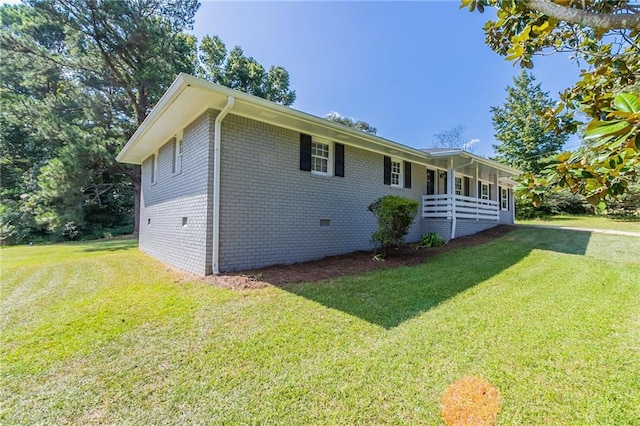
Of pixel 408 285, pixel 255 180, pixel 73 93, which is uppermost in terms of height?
pixel 73 93

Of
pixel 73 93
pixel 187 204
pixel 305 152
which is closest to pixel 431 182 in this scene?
pixel 305 152

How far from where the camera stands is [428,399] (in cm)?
215

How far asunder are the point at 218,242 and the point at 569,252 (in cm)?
918

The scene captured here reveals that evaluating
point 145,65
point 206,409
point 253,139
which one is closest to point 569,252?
point 253,139

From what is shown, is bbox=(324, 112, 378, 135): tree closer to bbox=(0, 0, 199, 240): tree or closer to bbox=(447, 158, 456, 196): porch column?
bbox=(0, 0, 199, 240): tree

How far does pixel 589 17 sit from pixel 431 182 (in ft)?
35.7

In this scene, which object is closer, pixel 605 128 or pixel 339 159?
pixel 605 128

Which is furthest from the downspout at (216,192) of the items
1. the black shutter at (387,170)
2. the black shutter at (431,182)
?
the black shutter at (431,182)

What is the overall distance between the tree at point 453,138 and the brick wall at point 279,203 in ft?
99.3

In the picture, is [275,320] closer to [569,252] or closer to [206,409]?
[206,409]

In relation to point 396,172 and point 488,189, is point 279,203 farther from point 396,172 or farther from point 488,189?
point 488,189

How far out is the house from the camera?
5.80m

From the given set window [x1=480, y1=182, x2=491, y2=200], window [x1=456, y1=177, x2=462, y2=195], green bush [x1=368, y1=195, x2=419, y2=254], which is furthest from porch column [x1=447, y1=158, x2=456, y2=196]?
window [x1=480, y1=182, x2=491, y2=200]

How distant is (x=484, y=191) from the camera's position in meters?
16.0
